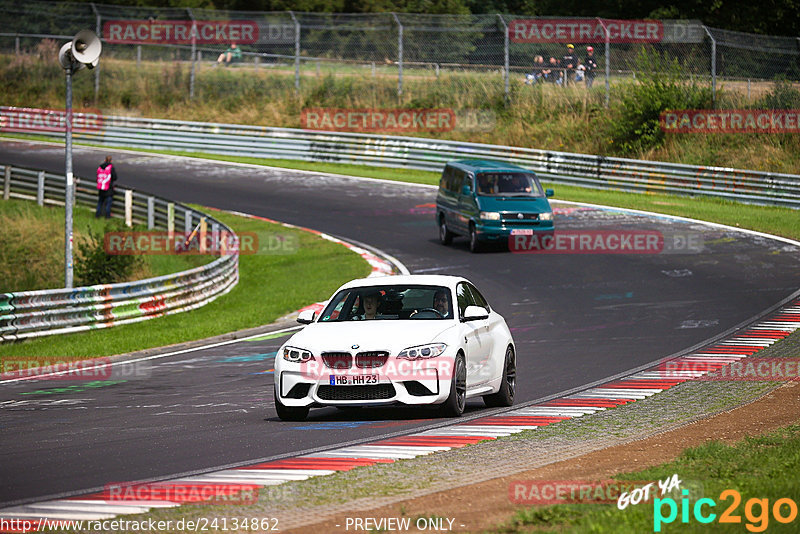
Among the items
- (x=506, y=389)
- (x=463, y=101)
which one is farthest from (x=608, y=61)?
(x=506, y=389)

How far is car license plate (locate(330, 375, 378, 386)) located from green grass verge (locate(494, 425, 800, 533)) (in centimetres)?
310

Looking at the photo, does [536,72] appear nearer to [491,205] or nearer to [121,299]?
[491,205]

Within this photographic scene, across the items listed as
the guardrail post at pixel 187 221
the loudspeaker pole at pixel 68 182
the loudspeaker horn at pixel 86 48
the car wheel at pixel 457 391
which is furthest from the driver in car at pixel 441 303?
the guardrail post at pixel 187 221

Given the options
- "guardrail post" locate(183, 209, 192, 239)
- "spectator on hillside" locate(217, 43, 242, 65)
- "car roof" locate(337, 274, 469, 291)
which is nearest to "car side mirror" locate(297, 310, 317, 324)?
"car roof" locate(337, 274, 469, 291)

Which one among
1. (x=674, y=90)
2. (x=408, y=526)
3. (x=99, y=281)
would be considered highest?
(x=674, y=90)

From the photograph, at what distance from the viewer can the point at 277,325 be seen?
20.1m

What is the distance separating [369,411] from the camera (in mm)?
12133

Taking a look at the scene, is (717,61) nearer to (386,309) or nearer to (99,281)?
(99,281)

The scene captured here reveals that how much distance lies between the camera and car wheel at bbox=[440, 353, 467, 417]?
11.0 meters

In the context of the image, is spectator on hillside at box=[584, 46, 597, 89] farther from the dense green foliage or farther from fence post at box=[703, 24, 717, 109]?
the dense green foliage

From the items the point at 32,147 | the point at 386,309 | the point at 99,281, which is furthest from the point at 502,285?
the point at 32,147

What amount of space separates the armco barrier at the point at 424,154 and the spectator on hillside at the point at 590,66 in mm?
4377

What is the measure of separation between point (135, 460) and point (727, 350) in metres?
9.53

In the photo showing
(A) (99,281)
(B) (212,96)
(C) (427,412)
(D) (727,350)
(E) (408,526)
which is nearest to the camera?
(E) (408,526)
